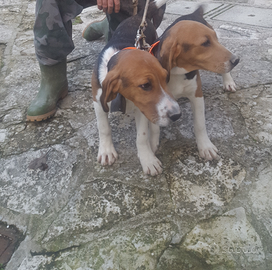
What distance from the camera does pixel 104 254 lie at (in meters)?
1.38

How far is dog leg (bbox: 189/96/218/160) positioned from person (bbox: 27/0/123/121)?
107 centimetres

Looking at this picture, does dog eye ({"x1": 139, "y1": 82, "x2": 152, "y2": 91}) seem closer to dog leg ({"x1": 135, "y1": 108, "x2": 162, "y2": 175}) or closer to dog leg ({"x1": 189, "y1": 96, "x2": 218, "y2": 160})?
dog leg ({"x1": 135, "y1": 108, "x2": 162, "y2": 175})

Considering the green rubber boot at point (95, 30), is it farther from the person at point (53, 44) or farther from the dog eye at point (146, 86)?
the dog eye at point (146, 86)

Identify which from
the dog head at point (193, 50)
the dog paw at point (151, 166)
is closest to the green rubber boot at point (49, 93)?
the dog paw at point (151, 166)

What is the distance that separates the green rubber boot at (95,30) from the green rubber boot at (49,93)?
107cm

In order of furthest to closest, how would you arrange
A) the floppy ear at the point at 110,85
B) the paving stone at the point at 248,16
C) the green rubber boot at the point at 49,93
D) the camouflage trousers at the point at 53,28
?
the paving stone at the point at 248,16
the green rubber boot at the point at 49,93
the camouflage trousers at the point at 53,28
the floppy ear at the point at 110,85

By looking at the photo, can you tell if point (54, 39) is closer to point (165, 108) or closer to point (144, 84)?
point (144, 84)

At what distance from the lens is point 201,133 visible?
1924 mm

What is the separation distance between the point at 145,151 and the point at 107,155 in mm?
274

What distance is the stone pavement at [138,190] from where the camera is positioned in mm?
1374

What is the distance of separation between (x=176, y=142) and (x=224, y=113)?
54 centimetres

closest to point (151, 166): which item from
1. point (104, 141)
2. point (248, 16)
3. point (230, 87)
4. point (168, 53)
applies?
point (104, 141)

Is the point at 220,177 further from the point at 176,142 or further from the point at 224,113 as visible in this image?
the point at 224,113

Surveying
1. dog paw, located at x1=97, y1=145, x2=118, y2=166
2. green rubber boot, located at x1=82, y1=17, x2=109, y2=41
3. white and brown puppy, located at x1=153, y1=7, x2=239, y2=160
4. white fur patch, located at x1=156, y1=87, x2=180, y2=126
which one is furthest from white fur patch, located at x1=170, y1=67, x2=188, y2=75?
green rubber boot, located at x1=82, y1=17, x2=109, y2=41
